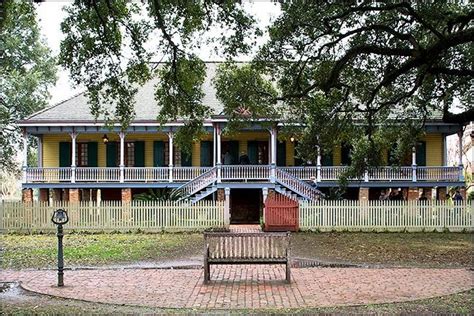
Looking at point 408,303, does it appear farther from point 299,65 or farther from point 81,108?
point 81,108

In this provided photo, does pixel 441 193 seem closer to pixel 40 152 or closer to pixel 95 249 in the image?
pixel 95 249

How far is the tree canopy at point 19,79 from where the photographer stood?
40406 millimetres

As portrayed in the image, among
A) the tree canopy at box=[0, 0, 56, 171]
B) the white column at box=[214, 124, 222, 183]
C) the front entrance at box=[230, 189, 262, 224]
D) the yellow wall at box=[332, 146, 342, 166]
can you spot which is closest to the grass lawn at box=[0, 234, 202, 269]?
the white column at box=[214, 124, 222, 183]

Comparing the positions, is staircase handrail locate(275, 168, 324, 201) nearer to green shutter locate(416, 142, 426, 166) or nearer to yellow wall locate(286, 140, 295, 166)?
yellow wall locate(286, 140, 295, 166)

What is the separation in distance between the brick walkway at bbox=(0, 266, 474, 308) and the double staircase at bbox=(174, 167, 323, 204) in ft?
48.0

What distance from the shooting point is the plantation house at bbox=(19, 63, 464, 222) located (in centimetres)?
2953

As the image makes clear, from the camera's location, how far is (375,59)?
19.2 m

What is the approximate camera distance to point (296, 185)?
95.7 feet

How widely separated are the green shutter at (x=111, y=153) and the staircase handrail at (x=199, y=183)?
231 inches

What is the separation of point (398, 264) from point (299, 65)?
23.6 feet

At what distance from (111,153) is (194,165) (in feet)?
15.6

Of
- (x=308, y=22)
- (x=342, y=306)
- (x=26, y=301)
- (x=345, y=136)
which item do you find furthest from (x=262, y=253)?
(x=345, y=136)

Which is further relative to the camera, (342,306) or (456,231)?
(456,231)

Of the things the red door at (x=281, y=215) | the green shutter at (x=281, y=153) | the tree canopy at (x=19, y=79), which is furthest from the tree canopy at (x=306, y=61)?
the tree canopy at (x=19, y=79)
